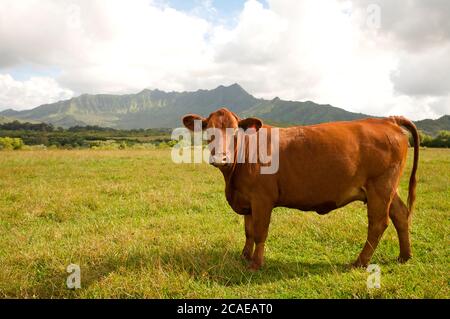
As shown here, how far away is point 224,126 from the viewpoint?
5.53m

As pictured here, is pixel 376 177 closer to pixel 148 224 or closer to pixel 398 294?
pixel 398 294

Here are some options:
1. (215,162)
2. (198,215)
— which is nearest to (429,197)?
(198,215)

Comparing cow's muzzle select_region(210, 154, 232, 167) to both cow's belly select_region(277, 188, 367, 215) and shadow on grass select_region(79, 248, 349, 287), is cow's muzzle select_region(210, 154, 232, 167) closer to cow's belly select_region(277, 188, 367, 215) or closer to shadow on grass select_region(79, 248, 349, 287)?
cow's belly select_region(277, 188, 367, 215)

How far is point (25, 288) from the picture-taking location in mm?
5293

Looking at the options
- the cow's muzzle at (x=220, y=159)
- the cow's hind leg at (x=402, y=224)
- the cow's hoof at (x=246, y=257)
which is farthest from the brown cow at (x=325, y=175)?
the cow's muzzle at (x=220, y=159)

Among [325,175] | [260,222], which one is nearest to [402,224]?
[325,175]

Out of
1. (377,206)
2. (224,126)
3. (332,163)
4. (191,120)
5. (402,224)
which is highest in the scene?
(191,120)

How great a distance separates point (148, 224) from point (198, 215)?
4.93ft

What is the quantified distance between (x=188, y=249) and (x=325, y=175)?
2916mm

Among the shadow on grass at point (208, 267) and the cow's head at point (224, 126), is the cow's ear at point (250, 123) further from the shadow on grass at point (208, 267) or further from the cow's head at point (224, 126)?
the shadow on grass at point (208, 267)

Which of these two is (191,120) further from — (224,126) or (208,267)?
(208,267)

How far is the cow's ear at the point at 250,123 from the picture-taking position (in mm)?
5750
